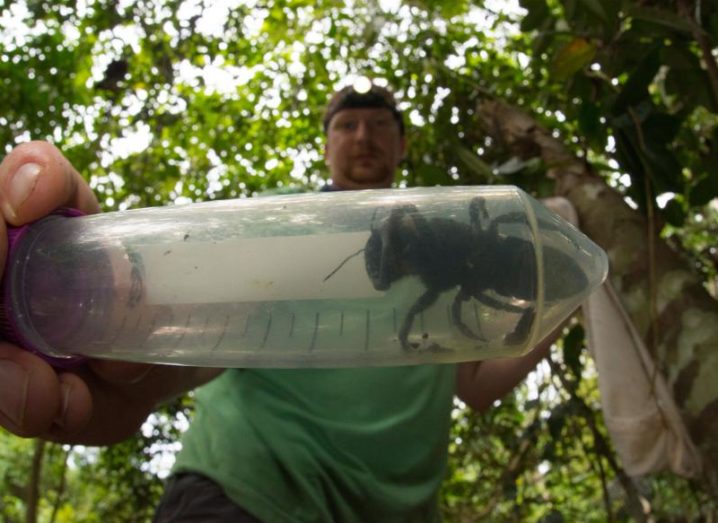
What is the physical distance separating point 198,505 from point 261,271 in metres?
0.56

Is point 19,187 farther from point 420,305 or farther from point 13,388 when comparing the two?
point 420,305

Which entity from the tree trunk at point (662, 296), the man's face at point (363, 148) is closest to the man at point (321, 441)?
the tree trunk at point (662, 296)

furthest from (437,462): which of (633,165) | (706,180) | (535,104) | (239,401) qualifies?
(535,104)

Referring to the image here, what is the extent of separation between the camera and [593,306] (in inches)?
50.1

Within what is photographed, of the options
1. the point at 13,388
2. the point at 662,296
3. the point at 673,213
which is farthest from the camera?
the point at 673,213

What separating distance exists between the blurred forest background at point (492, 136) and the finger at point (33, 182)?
824 millimetres

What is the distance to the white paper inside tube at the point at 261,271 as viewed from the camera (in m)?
0.55

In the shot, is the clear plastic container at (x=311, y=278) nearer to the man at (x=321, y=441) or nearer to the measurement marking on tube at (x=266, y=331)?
the measurement marking on tube at (x=266, y=331)

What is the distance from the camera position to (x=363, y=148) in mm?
1448

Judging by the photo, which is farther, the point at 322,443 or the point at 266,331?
the point at 322,443

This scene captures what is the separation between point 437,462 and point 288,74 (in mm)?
2189

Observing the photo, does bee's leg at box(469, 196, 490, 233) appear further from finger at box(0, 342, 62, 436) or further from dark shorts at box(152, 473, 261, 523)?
dark shorts at box(152, 473, 261, 523)

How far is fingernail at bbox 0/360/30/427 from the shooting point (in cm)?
53

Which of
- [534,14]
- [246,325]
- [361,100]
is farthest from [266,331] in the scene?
[534,14]
